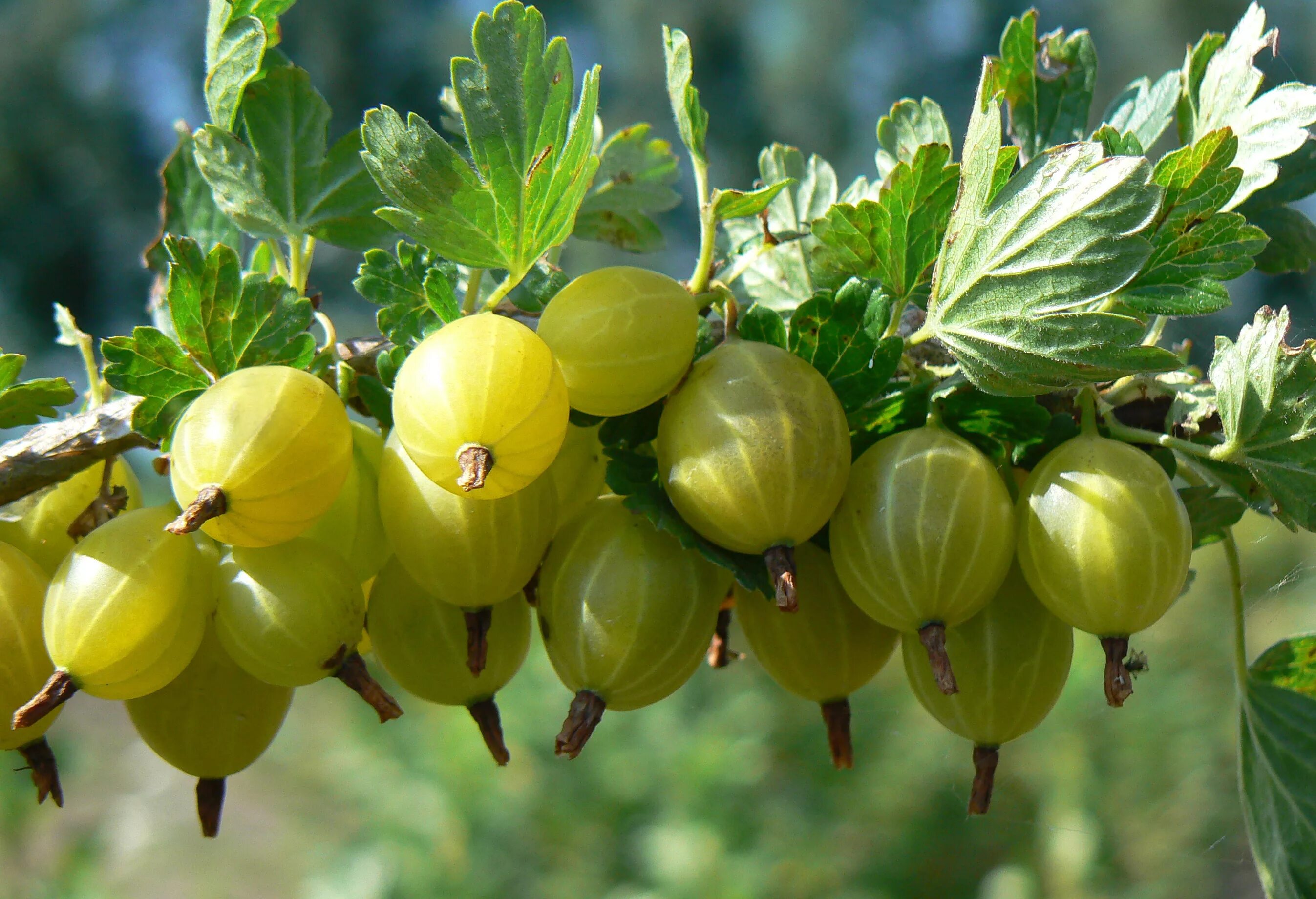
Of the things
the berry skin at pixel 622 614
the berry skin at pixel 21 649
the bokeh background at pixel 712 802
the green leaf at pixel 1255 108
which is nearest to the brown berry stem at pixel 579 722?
the berry skin at pixel 622 614

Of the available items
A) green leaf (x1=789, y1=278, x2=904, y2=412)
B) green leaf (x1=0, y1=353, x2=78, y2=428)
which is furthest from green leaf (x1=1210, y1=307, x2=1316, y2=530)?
green leaf (x1=0, y1=353, x2=78, y2=428)

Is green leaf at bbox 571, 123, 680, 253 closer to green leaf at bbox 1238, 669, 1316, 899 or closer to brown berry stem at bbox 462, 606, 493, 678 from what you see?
brown berry stem at bbox 462, 606, 493, 678

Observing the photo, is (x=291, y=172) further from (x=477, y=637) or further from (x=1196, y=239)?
(x=1196, y=239)

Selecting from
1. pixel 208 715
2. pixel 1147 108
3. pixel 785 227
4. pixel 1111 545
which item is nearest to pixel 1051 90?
pixel 1147 108

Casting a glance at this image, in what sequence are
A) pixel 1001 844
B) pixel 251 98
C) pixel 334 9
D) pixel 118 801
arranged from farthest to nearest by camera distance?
pixel 334 9 → pixel 118 801 → pixel 1001 844 → pixel 251 98

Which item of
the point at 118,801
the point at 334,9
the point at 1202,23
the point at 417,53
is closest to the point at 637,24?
the point at 417,53

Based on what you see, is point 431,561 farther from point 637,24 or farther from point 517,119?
point 637,24
